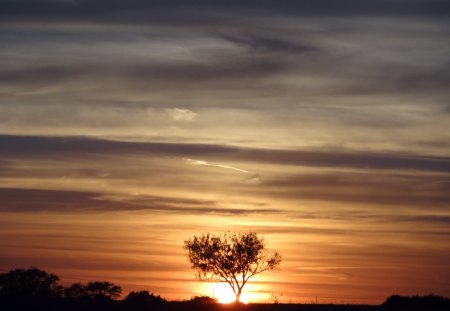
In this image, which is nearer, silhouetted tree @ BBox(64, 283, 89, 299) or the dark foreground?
the dark foreground

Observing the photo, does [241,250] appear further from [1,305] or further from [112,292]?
[1,305]

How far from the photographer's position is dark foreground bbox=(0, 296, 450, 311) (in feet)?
263

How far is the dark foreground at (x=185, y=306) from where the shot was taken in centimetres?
8031

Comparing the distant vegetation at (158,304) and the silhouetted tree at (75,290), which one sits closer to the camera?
the distant vegetation at (158,304)

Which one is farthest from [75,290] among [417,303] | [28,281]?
[417,303]

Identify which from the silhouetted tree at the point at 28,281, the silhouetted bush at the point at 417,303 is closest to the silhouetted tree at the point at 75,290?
the silhouetted tree at the point at 28,281

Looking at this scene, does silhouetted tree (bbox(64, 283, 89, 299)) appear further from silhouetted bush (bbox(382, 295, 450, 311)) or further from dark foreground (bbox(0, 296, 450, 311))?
silhouetted bush (bbox(382, 295, 450, 311))

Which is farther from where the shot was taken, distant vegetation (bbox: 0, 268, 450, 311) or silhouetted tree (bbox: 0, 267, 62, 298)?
silhouetted tree (bbox: 0, 267, 62, 298)

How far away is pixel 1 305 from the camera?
81.2 metres

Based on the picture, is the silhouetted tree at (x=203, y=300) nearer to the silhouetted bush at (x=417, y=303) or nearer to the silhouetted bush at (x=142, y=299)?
the silhouetted bush at (x=142, y=299)

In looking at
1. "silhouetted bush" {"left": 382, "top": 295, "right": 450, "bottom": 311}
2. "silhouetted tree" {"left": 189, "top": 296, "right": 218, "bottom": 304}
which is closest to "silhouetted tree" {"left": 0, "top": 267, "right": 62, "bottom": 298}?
"silhouetted tree" {"left": 189, "top": 296, "right": 218, "bottom": 304}

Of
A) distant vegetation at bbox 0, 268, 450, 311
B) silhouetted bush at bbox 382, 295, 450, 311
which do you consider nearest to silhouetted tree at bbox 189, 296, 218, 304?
distant vegetation at bbox 0, 268, 450, 311

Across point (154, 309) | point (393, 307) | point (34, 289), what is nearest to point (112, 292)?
point (34, 289)

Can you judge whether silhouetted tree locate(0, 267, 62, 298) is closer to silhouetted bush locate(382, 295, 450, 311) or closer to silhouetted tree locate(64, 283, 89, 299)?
silhouetted tree locate(64, 283, 89, 299)
